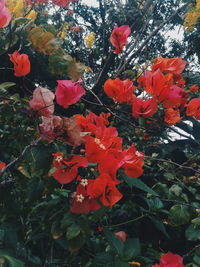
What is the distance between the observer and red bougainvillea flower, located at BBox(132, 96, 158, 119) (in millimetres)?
989

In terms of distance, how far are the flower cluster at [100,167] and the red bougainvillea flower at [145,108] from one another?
11.0 inches

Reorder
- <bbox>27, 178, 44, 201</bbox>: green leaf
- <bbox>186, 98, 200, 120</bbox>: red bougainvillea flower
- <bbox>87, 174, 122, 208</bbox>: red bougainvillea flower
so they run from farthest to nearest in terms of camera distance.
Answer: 1. <bbox>186, 98, 200, 120</bbox>: red bougainvillea flower
2. <bbox>27, 178, 44, 201</bbox>: green leaf
3. <bbox>87, 174, 122, 208</bbox>: red bougainvillea flower

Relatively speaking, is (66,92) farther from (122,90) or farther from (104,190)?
(122,90)

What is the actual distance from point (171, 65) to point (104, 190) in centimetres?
60

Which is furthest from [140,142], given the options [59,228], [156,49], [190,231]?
[156,49]

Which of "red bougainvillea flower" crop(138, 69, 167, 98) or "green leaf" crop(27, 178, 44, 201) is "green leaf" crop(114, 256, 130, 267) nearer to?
"green leaf" crop(27, 178, 44, 201)

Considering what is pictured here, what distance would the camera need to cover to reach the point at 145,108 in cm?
100

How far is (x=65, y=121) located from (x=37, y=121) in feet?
0.35

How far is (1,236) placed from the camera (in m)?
0.88

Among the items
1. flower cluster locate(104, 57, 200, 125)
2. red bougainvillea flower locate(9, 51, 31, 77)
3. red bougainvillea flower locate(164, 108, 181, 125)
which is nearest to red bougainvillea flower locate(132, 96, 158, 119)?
flower cluster locate(104, 57, 200, 125)

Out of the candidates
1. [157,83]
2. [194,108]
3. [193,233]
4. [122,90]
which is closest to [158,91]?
[157,83]

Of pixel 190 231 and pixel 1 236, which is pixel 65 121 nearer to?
pixel 1 236

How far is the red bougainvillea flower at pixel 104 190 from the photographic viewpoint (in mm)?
641

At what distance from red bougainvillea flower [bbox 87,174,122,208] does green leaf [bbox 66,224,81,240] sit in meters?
0.11
